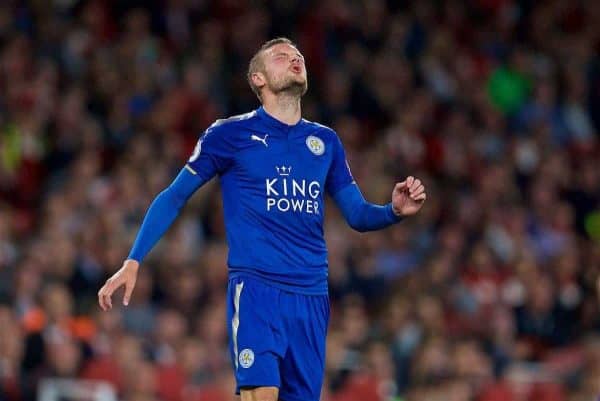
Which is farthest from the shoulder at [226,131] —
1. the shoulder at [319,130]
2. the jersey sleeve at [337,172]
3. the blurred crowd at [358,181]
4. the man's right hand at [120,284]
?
the blurred crowd at [358,181]

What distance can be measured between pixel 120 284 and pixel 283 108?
117 cm

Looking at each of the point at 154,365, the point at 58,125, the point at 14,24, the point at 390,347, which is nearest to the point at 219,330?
the point at 154,365

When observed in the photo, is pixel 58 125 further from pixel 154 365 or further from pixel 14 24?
pixel 154 365

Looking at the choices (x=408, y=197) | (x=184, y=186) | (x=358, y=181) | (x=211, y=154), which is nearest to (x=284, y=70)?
(x=211, y=154)

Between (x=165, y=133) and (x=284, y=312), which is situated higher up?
(x=165, y=133)

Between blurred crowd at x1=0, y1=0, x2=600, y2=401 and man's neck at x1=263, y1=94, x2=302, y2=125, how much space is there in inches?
168

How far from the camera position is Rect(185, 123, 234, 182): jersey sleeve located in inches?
266

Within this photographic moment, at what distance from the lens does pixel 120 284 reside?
21.0 ft

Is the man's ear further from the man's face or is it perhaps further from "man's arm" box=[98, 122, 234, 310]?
"man's arm" box=[98, 122, 234, 310]

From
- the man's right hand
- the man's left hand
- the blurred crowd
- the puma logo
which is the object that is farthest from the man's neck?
the blurred crowd

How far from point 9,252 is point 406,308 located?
3658 millimetres

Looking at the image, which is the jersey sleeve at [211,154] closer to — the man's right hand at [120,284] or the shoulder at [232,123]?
the shoulder at [232,123]

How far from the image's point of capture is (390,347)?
501 inches

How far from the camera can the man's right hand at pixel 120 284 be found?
20.8 feet
